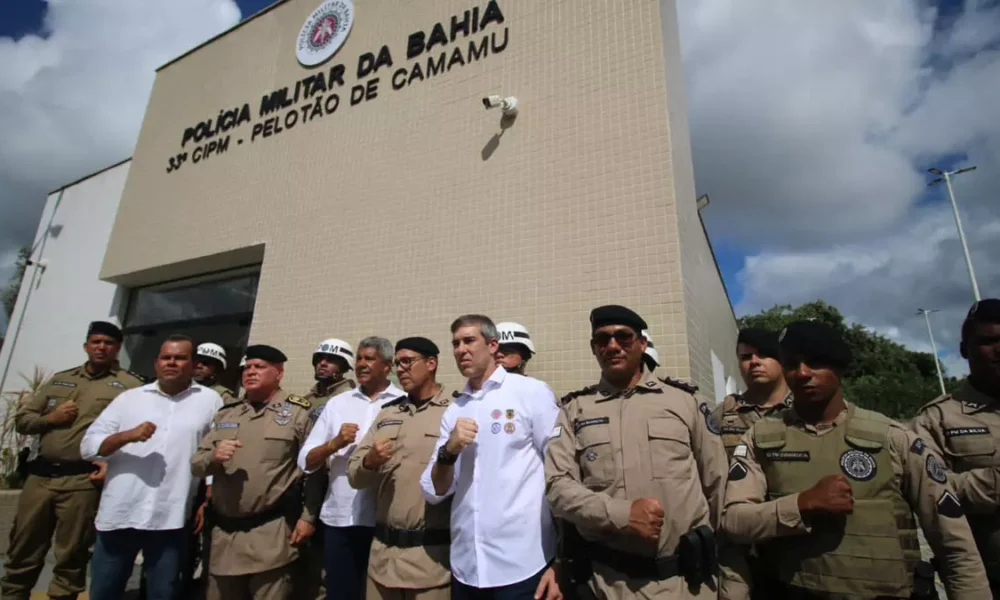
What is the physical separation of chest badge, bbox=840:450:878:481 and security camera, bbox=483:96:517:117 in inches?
160

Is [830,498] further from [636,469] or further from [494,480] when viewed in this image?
[494,480]

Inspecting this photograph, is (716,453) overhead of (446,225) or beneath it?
beneath

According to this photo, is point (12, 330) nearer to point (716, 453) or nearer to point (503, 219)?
point (503, 219)

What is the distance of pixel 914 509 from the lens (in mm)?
1706

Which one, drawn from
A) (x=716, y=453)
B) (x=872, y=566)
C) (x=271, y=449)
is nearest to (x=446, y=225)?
(x=271, y=449)

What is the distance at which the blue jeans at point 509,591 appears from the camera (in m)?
1.97

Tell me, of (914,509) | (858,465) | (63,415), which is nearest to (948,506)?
(914,509)

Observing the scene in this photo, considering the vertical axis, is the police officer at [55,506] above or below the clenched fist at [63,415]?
below

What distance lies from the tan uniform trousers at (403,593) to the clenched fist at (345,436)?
656 mm

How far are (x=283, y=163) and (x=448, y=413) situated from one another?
563cm

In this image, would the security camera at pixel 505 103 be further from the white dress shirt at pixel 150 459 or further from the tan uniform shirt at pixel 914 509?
the tan uniform shirt at pixel 914 509

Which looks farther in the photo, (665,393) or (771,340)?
(771,340)

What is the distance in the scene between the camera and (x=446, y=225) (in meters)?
4.98

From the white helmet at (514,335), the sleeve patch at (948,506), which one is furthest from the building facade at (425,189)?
the sleeve patch at (948,506)
